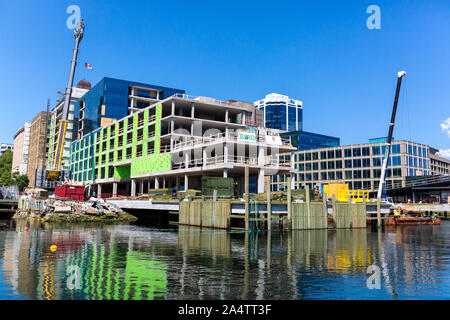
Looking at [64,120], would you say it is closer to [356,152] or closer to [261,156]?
[261,156]

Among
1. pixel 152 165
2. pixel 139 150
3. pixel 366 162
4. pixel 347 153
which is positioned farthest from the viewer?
pixel 347 153

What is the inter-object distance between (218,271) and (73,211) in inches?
1527

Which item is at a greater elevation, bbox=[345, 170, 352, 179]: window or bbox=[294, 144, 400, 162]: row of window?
bbox=[294, 144, 400, 162]: row of window

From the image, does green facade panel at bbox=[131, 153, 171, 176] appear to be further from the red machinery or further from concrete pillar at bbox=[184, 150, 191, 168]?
the red machinery

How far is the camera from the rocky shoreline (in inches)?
1832

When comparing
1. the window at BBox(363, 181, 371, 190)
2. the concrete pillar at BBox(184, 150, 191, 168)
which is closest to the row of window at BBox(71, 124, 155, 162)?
the concrete pillar at BBox(184, 150, 191, 168)

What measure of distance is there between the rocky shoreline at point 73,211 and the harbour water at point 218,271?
80.1 ft

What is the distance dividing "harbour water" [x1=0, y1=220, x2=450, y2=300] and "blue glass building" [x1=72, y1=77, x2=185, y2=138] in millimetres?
83432

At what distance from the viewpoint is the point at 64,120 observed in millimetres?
75438

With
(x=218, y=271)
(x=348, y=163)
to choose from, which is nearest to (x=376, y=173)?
(x=348, y=163)

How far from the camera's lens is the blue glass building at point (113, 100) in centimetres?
10225

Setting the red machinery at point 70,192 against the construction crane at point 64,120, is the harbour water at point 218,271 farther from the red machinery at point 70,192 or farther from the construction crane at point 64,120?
the construction crane at point 64,120
